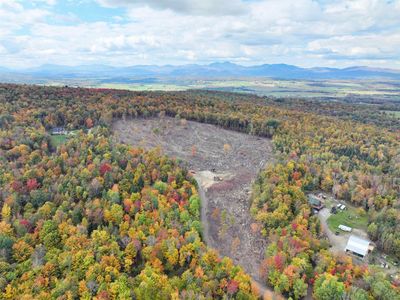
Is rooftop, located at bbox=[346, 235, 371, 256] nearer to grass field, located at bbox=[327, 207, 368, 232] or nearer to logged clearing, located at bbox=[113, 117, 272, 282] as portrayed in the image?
grass field, located at bbox=[327, 207, 368, 232]

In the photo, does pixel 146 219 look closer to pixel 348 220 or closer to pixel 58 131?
pixel 348 220

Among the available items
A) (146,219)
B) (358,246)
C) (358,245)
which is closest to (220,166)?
(146,219)

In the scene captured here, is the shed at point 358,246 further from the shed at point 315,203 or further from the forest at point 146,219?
the shed at point 315,203

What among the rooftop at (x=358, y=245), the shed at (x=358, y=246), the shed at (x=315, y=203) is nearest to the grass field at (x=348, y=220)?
the shed at (x=315, y=203)

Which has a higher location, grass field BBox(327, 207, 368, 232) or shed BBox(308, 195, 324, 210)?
shed BBox(308, 195, 324, 210)

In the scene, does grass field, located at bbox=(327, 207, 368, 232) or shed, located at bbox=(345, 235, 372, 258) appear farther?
grass field, located at bbox=(327, 207, 368, 232)

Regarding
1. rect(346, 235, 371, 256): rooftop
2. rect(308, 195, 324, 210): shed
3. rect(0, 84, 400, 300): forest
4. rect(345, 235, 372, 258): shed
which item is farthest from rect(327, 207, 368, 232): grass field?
rect(345, 235, 372, 258): shed

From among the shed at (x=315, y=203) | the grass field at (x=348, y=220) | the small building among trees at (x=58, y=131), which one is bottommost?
the grass field at (x=348, y=220)
